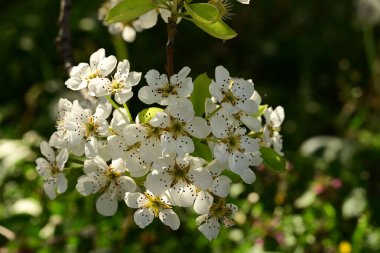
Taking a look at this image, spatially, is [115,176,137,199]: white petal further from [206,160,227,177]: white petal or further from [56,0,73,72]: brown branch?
[56,0,73,72]: brown branch

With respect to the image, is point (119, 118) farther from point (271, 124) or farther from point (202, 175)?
point (271, 124)

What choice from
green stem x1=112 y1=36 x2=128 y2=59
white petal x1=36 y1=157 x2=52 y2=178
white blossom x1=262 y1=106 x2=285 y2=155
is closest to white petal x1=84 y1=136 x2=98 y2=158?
white petal x1=36 y1=157 x2=52 y2=178

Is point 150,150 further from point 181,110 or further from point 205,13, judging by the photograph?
point 205,13

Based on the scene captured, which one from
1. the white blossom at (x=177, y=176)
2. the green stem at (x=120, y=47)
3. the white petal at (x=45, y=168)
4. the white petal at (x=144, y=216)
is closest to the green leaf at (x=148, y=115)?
the white blossom at (x=177, y=176)

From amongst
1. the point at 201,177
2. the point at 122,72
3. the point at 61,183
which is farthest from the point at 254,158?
the point at 61,183

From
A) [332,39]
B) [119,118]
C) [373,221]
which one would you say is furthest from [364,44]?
[119,118]

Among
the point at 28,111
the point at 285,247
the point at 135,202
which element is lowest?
the point at 28,111
